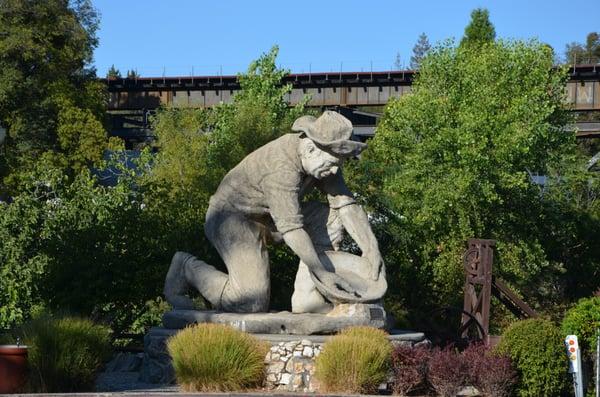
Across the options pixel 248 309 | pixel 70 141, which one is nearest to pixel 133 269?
pixel 248 309

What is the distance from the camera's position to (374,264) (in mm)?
15227

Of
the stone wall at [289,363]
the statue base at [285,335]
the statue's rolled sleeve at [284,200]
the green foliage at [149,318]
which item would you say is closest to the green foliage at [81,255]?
the green foliage at [149,318]

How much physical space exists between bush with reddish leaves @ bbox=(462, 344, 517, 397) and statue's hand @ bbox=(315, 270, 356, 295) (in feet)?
5.22

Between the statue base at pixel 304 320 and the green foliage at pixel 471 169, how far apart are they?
8.98 m

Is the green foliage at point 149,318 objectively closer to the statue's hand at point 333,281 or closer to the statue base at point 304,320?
the statue base at point 304,320

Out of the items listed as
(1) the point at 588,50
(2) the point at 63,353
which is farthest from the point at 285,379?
(1) the point at 588,50

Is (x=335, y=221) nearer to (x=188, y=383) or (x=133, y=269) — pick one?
(x=188, y=383)

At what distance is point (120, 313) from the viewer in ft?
68.1

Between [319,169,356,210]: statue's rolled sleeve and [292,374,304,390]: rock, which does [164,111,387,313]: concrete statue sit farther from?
[292,374,304,390]: rock

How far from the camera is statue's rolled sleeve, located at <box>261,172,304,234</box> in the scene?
14906mm

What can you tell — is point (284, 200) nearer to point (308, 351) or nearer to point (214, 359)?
point (308, 351)

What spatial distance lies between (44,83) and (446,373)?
128ft

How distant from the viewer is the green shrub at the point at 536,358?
1517cm

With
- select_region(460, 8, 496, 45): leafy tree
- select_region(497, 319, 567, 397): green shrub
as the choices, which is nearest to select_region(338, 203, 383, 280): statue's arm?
select_region(497, 319, 567, 397): green shrub
